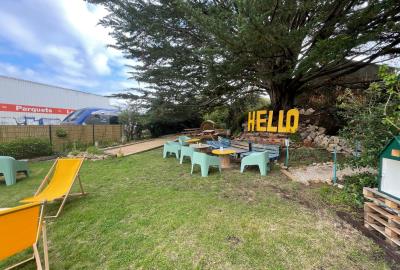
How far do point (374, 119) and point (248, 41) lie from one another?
10.7 feet

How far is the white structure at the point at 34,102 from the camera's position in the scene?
1579 cm

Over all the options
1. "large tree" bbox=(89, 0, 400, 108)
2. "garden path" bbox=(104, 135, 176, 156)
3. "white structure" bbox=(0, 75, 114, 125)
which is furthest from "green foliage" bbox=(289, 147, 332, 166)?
"white structure" bbox=(0, 75, 114, 125)

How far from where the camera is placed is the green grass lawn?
2311 mm

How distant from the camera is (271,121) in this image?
8953 millimetres

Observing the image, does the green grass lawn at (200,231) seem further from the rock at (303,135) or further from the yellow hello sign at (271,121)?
the rock at (303,135)

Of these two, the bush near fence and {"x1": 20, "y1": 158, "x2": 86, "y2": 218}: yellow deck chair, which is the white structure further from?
{"x1": 20, "y1": 158, "x2": 86, "y2": 218}: yellow deck chair

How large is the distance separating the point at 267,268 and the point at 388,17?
26.5ft

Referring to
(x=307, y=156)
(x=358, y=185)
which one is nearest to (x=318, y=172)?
(x=307, y=156)

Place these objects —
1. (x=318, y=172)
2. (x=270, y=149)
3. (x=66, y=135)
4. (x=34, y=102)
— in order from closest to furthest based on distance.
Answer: (x=318, y=172) < (x=270, y=149) < (x=66, y=135) < (x=34, y=102)

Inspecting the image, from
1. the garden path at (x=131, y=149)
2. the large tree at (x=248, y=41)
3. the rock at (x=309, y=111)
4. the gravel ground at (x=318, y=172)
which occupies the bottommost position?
the garden path at (x=131, y=149)

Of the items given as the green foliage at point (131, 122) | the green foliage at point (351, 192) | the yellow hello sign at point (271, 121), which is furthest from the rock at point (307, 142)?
the green foliage at point (131, 122)

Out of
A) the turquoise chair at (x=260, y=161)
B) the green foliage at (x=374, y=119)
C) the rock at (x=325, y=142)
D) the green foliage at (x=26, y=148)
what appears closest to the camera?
the green foliage at (x=374, y=119)

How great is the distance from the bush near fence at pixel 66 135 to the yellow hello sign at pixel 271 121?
891cm

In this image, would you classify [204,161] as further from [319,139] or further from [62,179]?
[319,139]
